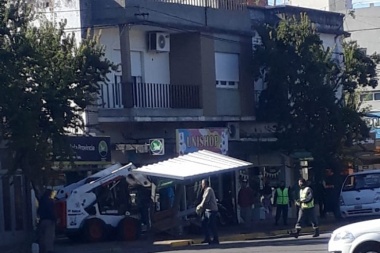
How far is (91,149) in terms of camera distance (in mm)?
33656

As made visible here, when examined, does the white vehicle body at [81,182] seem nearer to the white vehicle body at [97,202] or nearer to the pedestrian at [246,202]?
the white vehicle body at [97,202]

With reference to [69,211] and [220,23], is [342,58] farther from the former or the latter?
[69,211]

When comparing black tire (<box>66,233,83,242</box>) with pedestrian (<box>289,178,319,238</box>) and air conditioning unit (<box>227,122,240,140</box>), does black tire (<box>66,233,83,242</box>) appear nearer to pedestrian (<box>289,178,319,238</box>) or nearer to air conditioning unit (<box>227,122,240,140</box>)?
pedestrian (<box>289,178,319,238</box>)

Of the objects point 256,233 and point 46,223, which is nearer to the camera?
point 46,223

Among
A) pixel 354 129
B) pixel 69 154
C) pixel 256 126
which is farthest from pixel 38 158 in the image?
pixel 354 129

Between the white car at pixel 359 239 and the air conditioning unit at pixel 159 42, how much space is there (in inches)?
801

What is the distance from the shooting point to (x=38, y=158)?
95.7 ft

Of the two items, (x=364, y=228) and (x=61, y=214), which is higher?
(x=364, y=228)

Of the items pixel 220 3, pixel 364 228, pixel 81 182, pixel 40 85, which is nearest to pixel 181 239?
pixel 81 182

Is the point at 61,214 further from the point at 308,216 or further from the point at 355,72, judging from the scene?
the point at 355,72

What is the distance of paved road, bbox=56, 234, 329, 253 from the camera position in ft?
83.7

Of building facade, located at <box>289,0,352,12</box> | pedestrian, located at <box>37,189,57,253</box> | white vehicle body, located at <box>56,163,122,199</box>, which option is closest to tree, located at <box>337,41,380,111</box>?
white vehicle body, located at <box>56,163,122,199</box>

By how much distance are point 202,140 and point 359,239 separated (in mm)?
20732

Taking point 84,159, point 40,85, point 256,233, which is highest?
point 40,85
